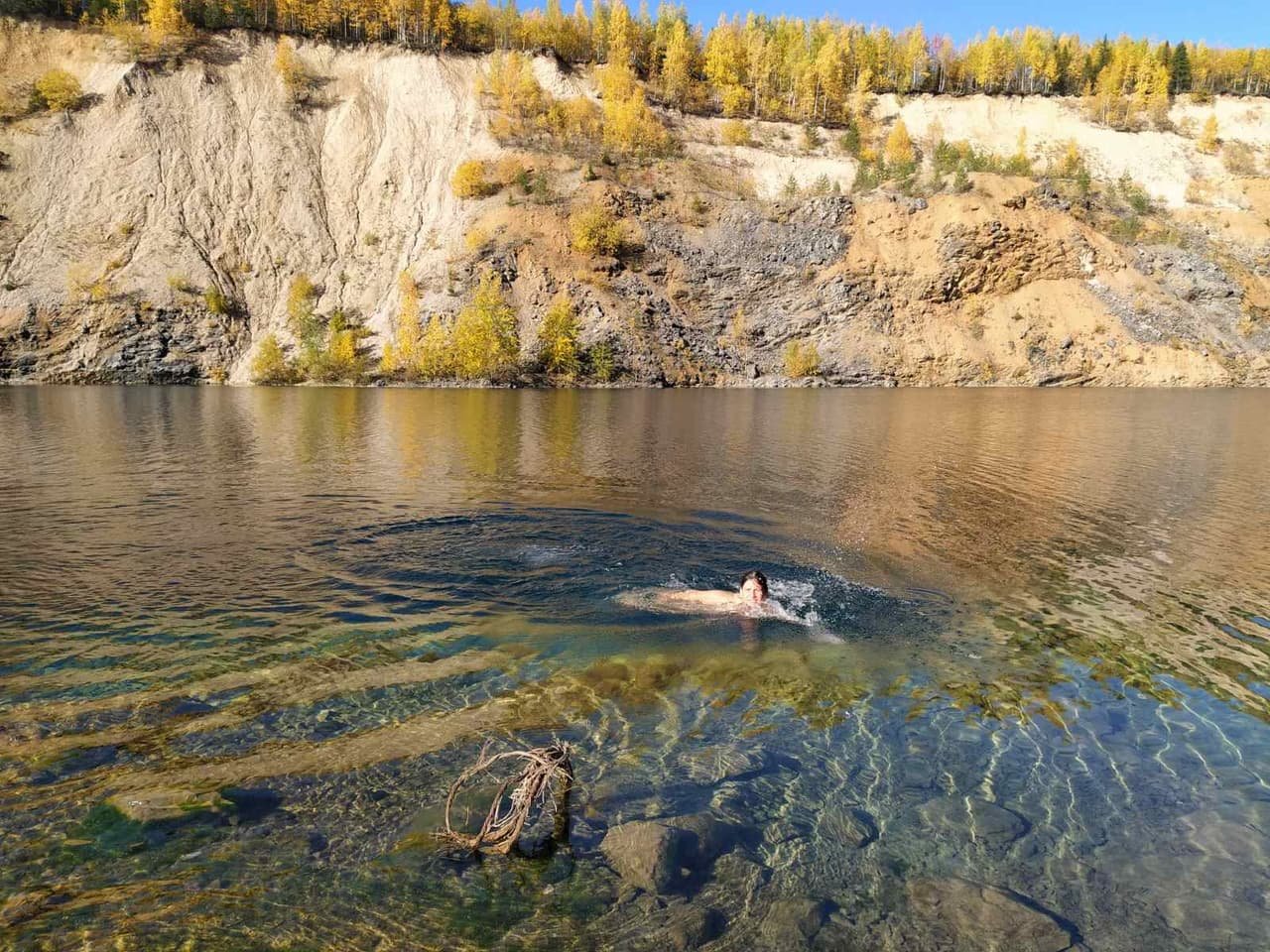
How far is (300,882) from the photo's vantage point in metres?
5.72

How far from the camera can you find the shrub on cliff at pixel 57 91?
8069 cm

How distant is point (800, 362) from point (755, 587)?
6521 centimetres

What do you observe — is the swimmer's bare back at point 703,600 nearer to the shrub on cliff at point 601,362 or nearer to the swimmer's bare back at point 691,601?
the swimmer's bare back at point 691,601

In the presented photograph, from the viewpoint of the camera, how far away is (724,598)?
39.5 feet

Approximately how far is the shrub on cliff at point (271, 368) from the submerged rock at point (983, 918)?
72861 millimetres

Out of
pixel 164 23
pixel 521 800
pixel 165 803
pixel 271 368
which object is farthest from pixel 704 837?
pixel 164 23

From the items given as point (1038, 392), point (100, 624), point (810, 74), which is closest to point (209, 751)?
point (100, 624)

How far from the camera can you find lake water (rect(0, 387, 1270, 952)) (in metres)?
5.59

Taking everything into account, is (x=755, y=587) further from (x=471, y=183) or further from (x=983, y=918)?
(x=471, y=183)

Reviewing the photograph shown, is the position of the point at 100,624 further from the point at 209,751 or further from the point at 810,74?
the point at 810,74

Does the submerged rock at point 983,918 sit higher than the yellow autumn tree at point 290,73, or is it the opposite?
the yellow autumn tree at point 290,73

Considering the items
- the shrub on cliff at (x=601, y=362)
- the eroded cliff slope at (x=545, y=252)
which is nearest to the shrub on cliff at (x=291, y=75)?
the eroded cliff slope at (x=545, y=252)

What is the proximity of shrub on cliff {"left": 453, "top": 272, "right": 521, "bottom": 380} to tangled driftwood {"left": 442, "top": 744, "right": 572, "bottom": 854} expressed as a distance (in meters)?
61.5

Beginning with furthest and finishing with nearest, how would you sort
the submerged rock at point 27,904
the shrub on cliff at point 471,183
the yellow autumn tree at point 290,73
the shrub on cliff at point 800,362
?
1. the yellow autumn tree at point 290,73
2. the shrub on cliff at point 471,183
3. the shrub on cliff at point 800,362
4. the submerged rock at point 27,904
